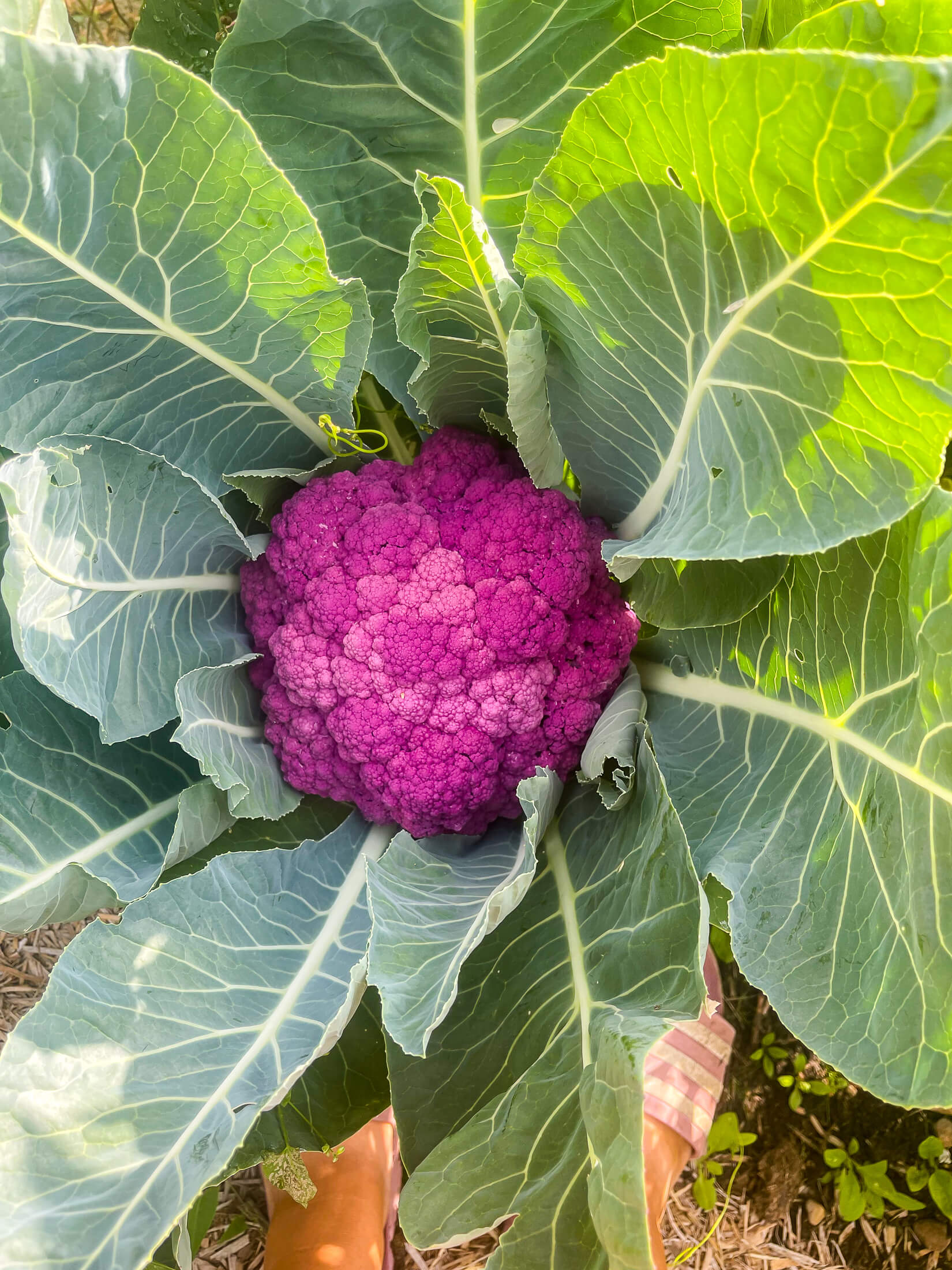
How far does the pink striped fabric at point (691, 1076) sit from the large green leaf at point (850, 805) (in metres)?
0.61

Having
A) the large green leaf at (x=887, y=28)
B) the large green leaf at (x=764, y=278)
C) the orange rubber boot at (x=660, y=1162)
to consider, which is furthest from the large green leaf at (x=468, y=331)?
the orange rubber boot at (x=660, y=1162)

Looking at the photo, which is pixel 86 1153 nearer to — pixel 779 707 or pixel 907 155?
pixel 779 707

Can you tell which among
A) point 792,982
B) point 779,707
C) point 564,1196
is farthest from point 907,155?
point 564,1196

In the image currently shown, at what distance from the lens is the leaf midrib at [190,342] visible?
0.85 m

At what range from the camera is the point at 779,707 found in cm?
93

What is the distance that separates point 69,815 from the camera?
40.4 inches

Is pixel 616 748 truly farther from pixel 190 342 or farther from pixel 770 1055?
pixel 770 1055

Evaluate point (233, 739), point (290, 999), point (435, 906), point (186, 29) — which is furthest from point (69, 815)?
point (186, 29)

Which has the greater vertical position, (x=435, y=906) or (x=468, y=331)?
(x=468, y=331)

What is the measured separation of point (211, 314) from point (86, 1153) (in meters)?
0.81

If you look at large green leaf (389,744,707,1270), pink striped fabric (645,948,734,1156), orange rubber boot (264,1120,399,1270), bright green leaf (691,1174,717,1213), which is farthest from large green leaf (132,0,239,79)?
bright green leaf (691,1174,717,1213)

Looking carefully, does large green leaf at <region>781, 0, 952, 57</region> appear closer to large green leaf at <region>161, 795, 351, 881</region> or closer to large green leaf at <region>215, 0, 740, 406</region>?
large green leaf at <region>215, 0, 740, 406</region>

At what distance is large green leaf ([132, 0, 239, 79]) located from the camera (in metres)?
1.11

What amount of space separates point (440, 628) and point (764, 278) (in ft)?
1.70
